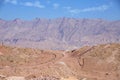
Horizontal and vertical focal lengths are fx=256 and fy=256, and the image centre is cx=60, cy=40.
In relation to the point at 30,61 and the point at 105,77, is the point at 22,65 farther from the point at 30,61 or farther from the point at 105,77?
the point at 105,77

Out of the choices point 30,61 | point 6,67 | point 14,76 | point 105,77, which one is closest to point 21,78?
point 14,76

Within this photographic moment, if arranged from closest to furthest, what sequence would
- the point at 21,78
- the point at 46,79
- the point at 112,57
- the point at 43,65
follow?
the point at 46,79 → the point at 21,78 → the point at 43,65 → the point at 112,57

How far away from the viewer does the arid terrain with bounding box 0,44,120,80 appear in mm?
64312

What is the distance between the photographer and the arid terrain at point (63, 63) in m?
64.3

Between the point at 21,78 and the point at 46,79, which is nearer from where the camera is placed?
the point at 46,79

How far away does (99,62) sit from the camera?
242ft

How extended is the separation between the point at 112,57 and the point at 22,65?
26016 millimetres

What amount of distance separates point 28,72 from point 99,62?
21.5 m

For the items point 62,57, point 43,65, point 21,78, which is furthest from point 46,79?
point 62,57

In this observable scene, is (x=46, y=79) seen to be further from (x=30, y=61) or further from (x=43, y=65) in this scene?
(x=30, y=61)

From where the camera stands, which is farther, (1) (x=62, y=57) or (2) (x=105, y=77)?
(1) (x=62, y=57)

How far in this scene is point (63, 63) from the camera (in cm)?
7144

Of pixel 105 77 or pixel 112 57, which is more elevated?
pixel 112 57

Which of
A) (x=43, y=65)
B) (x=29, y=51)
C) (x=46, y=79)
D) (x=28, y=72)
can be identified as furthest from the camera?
(x=29, y=51)
